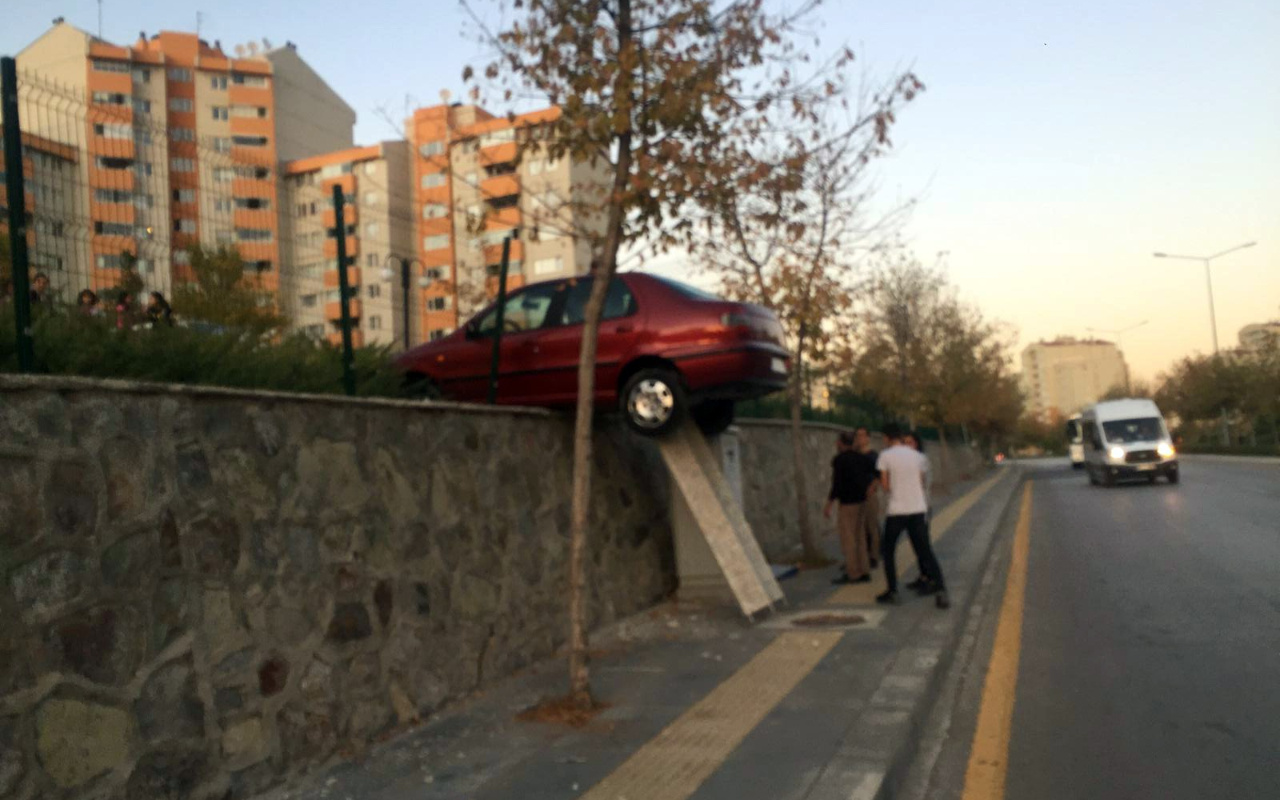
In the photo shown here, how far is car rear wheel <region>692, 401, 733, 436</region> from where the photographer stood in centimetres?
1117

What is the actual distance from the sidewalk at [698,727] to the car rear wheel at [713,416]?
240 cm

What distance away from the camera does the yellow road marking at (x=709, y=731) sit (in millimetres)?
5098

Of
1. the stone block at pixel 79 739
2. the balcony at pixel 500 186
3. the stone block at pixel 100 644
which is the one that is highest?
the balcony at pixel 500 186

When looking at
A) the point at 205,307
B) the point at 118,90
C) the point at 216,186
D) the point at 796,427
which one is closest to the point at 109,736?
the point at 205,307

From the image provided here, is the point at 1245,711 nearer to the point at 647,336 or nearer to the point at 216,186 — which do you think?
the point at 647,336

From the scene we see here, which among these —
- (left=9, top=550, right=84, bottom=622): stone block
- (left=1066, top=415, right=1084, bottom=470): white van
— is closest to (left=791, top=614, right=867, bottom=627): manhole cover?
(left=9, top=550, right=84, bottom=622): stone block

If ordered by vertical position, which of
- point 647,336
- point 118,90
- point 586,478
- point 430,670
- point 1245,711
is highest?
point 118,90

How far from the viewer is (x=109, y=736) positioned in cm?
438

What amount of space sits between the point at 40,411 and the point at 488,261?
5.58 m

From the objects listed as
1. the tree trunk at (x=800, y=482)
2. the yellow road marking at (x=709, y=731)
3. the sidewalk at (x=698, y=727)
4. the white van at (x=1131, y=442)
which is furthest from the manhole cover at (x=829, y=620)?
the white van at (x=1131, y=442)

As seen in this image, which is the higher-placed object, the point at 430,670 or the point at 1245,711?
the point at 430,670

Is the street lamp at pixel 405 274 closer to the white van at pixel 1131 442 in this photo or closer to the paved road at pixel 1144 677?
the paved road at pixel 1144 677

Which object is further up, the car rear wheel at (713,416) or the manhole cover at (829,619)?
the car rear wheel at (713,416)

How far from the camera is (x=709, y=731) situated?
19.7 ft
